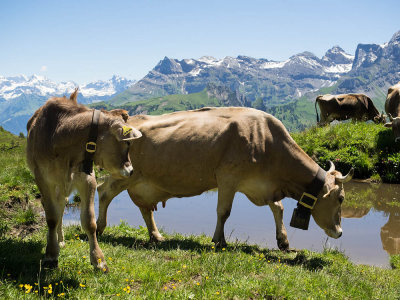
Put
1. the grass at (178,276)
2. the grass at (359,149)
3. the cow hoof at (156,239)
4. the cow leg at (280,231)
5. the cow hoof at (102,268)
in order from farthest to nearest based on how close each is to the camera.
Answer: the grass at (359,149)
the cow leg at (280,231)
the cow hoof at (156,239)
the cow hoof at (102,268)
the grass at (178,276)

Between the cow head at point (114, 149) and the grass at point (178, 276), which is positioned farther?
the cow head at point (114, 149)

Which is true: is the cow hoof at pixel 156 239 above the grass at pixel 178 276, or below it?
below

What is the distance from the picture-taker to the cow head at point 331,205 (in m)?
7.64

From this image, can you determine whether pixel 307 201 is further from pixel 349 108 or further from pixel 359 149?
pixel 349 108

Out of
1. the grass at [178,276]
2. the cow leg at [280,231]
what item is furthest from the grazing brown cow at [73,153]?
the cow leg at [280,231]

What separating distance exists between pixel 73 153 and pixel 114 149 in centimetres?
58

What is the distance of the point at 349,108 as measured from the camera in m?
24.1

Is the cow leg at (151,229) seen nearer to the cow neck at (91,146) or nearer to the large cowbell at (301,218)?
the large cowbell at (301,218)

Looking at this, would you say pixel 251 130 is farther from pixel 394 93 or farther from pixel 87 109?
pixel 394 93

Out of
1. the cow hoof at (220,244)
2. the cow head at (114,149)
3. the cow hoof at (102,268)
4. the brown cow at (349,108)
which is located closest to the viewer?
the cow hoof at (102,268)

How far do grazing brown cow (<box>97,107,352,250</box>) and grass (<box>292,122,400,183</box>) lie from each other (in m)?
10.2

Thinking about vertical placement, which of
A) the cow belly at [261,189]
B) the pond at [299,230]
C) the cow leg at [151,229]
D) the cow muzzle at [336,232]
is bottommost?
the pond at [299,230]

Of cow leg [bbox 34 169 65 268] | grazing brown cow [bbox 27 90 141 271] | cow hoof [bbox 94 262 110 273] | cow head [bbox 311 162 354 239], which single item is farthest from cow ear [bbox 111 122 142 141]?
cow head [bbox 311 162 354 239]

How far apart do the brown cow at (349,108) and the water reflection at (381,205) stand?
8390 mm
